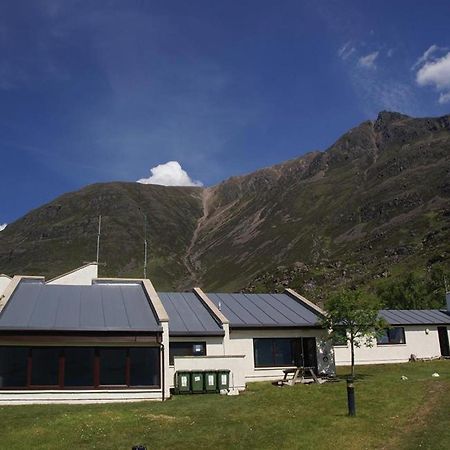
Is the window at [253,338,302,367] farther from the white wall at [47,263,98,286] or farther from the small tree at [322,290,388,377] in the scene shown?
the white wall at [47,263,98,286]

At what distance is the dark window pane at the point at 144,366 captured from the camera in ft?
87.3

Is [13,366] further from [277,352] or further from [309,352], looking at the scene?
[309,352]

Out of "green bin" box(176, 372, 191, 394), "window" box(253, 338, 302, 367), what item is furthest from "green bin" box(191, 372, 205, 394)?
"window" box(253, 338, 302, 367)

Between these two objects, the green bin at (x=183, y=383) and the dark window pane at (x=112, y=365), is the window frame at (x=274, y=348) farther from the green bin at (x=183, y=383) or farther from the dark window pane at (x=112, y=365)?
the dark window pane at (x=112, y=365)

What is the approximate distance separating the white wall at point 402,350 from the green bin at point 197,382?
12952 mm

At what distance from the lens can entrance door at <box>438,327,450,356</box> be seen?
139 ft

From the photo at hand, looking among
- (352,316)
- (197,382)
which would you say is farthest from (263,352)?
(197,382)

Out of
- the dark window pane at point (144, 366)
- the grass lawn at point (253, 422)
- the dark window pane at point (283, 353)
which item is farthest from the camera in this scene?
the dark window pane at point (283, 353)

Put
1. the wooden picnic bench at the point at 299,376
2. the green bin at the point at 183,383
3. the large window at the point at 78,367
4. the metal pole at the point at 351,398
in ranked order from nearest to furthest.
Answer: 1. the metal pole at the point at 351,398
2. the large window at the point at 78,367
3. the green bin at the point at 183,383
4. the wooden picnic bench at the point at 299,376

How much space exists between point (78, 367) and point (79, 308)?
3.80 meters

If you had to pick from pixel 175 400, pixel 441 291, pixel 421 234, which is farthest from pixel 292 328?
pixel 421 234

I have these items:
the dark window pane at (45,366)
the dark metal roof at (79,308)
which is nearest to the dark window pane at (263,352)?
the dark metal roof at (79,308)

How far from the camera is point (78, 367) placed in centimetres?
2620

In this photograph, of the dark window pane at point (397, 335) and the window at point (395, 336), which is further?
the dark window pane at point (397, 335)
